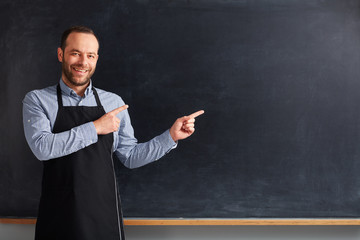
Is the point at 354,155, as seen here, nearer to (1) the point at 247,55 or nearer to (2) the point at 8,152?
(1) the point at 247,55

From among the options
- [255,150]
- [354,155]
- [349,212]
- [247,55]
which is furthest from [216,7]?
[349,212]

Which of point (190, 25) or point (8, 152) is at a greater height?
point (190, 25)

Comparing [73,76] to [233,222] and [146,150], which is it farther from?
[233,222]

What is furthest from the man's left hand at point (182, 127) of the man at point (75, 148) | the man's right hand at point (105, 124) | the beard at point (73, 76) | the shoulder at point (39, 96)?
the shoulder at point (39, 96)

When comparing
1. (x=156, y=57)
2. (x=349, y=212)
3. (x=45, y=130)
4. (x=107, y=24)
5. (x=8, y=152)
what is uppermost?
(x=107, y=24)

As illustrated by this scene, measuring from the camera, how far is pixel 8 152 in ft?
6.43

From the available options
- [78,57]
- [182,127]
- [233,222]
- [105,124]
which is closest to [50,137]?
[105,124]

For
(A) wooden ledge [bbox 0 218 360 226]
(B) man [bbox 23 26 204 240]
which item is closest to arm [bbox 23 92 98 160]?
(B) man [bbox 23 26 204 240]

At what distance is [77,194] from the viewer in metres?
1.41

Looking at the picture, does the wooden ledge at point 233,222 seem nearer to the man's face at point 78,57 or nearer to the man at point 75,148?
the man at point 75,148

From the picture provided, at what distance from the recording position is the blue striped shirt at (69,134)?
4.42ft

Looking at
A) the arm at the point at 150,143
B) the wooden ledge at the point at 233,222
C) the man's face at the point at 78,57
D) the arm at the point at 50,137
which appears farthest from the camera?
the wooden ledge at the point at 233,222

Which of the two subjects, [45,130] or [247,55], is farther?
[247,55]

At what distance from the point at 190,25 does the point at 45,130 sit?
41.8 inches
